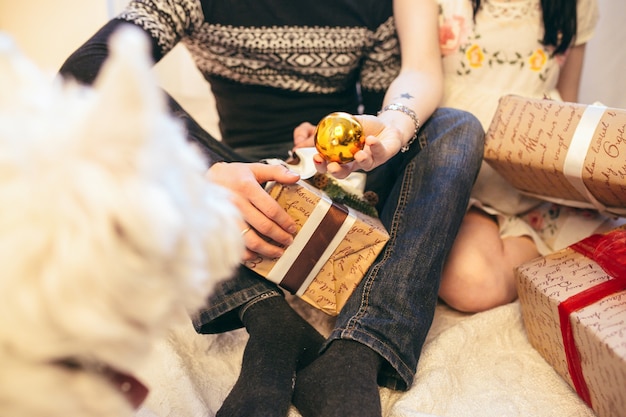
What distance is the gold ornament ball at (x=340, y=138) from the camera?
0.61 metres

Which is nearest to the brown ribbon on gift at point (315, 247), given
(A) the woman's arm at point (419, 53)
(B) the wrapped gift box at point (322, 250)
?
(B) the wrapped gift box at point (322, 250)

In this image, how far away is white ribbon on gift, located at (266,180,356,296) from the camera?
2.09 ft

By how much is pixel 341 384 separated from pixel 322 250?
0.17 metres

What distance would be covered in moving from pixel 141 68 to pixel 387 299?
0.47 m

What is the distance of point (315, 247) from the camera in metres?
0.66

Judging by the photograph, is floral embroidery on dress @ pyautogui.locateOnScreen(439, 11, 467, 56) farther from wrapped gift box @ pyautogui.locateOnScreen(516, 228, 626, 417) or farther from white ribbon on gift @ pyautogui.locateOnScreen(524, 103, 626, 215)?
wrapped gift box @ pyautogui.locateOnScreen(516, 228, 626, 417)

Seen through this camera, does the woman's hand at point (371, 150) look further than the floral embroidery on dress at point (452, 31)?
No

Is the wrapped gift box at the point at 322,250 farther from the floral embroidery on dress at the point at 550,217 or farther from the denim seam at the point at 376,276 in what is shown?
the floral embroidery on dress at the point at 550,217

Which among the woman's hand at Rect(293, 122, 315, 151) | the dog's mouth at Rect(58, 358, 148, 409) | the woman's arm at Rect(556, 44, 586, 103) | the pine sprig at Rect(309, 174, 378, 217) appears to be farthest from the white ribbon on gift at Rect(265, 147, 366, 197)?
the woman's arm at Rect(556, 44, 586, 103)

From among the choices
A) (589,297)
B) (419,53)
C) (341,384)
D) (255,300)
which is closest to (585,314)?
(589,297)

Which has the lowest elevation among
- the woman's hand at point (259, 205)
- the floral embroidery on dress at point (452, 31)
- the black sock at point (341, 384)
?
the black sock at point (341, 384)

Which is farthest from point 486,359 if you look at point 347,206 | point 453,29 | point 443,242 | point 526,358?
point 453,29

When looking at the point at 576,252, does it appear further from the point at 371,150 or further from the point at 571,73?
the point at 571,73

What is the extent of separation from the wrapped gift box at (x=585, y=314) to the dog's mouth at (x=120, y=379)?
466 millimetres
